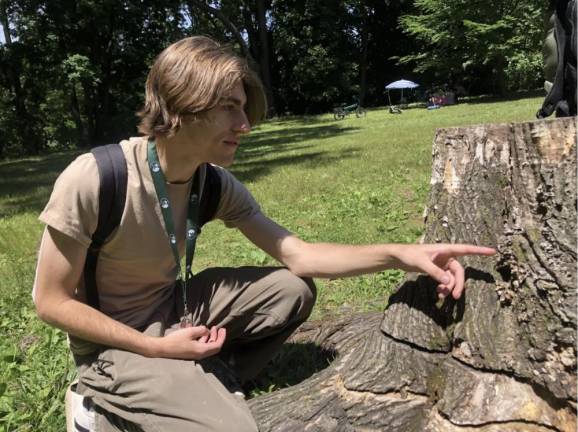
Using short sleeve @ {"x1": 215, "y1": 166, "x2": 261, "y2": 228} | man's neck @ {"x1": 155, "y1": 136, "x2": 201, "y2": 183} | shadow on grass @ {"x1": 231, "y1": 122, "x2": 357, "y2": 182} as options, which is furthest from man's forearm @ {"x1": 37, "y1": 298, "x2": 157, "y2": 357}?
shadow on grass @ {"x1": 231, "y1": 122, "x2": 357, "y2": 182}

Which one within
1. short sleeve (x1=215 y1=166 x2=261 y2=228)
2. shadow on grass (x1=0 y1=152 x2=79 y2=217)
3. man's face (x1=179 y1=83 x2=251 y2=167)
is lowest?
shadow on grass (x1=0 y1=152 x2=79 y2=217)

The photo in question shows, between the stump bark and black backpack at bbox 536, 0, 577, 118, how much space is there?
3260 mm

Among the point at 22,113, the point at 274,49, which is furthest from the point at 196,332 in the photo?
the point at 274,49

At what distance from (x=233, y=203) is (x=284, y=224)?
3.89 m

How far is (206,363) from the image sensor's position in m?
2.59

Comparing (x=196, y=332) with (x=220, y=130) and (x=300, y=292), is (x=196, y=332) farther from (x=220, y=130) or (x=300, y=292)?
(x=220, y=130)

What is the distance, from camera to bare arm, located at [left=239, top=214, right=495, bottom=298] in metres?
2.21

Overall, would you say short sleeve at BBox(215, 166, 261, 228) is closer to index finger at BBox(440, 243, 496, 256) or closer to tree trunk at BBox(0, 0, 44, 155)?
index finger at BBox(440, 243, 496, 256)

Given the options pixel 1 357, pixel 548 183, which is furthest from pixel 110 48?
pixel 548 183

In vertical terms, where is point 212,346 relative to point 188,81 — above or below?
below

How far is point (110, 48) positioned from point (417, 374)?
94.5ft

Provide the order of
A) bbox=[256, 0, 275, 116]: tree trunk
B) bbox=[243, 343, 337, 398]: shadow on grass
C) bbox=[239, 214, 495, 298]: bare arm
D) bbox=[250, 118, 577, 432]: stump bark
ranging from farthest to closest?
bbox=[256, 0, 275, 116]: tree trunk < bbox=[243, 343, 337, 398]: shadow on grass < bbox=[239, 214, 495, 298]: bare arm < bbox=[250, 118, 577, 432]: stump bark

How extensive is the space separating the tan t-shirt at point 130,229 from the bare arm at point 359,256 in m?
0.27

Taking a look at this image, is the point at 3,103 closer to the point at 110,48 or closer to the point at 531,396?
the point at 110,48
